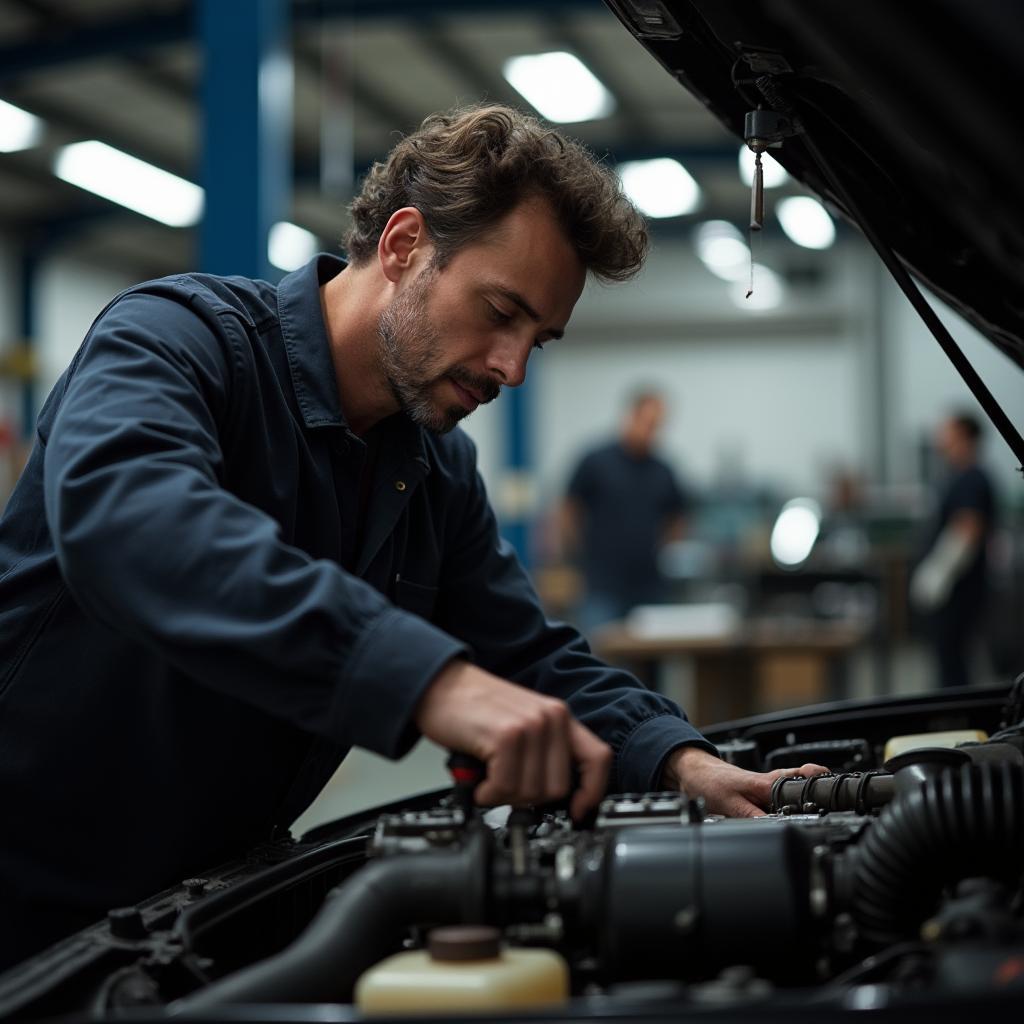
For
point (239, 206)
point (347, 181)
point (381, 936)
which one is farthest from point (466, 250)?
point (347, 181)

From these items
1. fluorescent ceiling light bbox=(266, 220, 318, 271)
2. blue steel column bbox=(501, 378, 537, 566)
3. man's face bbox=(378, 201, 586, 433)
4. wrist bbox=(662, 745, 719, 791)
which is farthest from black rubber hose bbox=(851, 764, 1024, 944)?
blue steel column bbox=(501, 378, 537, 566)

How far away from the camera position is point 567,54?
27.9 feet

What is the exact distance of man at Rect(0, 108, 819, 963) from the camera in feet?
Result: 2.99

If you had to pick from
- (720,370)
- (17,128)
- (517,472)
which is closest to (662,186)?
(517,472)

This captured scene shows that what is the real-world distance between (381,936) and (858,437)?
14.0 m

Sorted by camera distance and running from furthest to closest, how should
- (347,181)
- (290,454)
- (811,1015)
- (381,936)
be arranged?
1. (347,181)
2. (290,454)
3. (381,936)
4. (811,1015)

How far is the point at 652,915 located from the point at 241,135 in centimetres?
419

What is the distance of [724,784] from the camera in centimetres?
133

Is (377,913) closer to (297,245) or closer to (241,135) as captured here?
(241,135)

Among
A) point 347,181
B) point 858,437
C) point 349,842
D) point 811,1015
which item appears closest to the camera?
point 811,1015

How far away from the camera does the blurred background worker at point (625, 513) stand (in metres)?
6.47

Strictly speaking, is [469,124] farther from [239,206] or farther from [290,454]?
[239,206]

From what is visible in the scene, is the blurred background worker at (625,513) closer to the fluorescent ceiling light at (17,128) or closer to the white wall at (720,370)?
the fluorescent ceiling light at (17,128)

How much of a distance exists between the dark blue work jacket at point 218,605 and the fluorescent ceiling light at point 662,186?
939 centimetres
